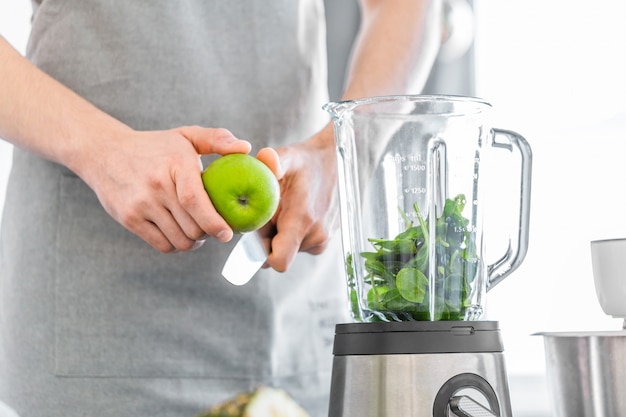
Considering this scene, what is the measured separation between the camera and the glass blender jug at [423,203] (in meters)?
0.68

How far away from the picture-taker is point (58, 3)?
106 cm

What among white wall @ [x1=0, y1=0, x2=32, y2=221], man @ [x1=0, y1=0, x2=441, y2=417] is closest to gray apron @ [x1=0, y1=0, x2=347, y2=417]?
man @ [x1=0, y1=0, x2=441, y2=417]

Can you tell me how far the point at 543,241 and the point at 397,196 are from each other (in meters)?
1.20

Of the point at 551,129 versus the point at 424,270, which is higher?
the point at 551,129

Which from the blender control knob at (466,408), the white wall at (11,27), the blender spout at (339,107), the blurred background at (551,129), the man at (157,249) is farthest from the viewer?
the blurred background at (551,129)

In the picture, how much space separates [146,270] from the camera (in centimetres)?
102

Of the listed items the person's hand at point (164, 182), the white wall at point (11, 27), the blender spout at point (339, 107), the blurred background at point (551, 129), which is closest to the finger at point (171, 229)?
the person's hand at point (164, 182)

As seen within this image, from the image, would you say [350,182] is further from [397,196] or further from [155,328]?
[155,328]

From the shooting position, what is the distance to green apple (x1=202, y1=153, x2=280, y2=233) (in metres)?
0.78

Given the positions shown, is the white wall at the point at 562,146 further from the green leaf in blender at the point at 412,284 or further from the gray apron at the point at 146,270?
the green leaf in blender at the point at 412,284

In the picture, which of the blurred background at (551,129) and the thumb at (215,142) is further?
the blurred background at (551,129)

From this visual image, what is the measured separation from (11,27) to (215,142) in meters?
1.02

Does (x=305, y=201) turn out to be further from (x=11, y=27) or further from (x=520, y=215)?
(x=11, y=27)

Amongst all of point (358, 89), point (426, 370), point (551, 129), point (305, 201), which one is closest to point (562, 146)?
point (551, 129)
